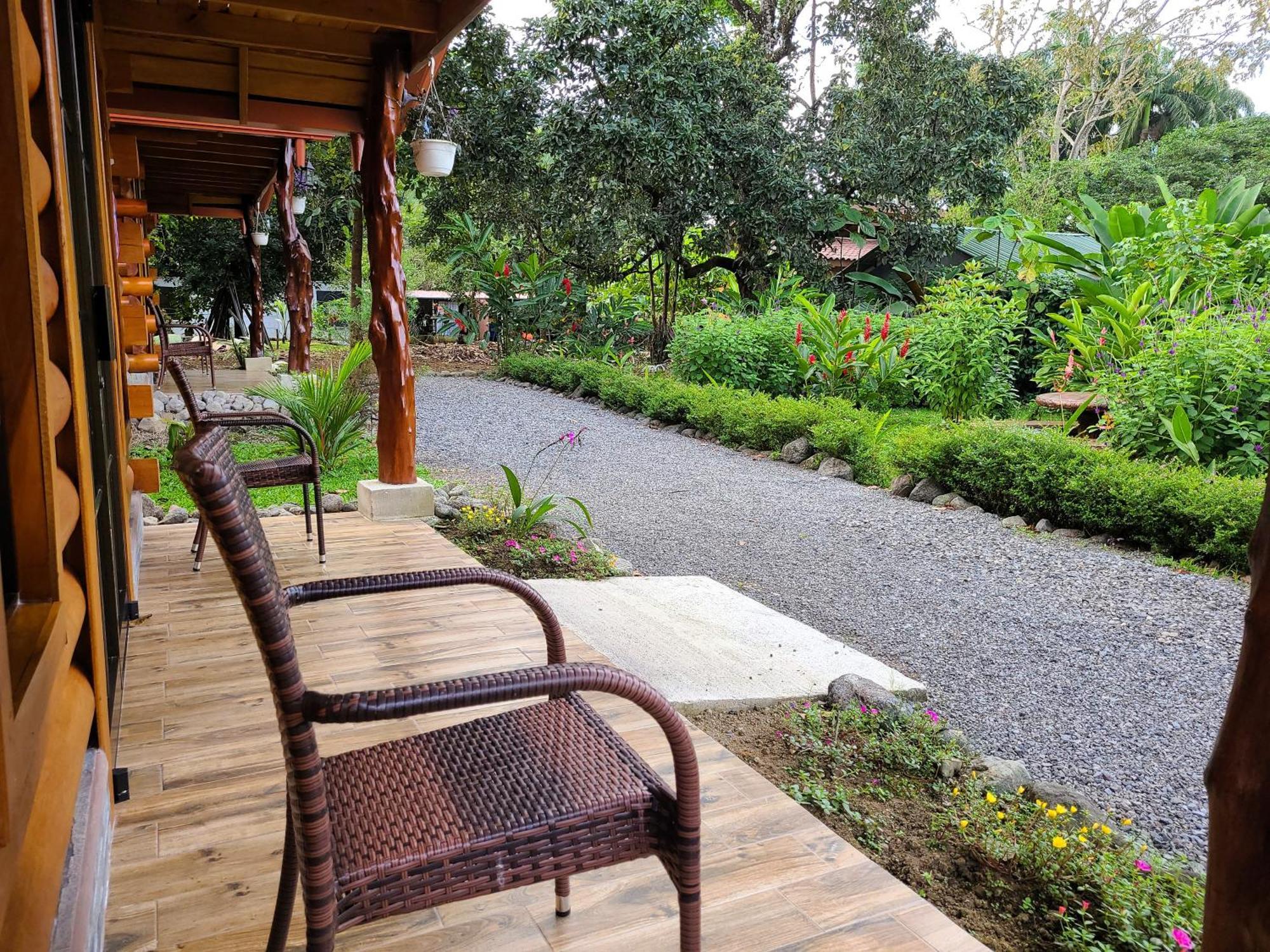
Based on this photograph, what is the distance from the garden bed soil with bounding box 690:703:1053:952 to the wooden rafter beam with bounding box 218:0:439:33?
322 centimetres

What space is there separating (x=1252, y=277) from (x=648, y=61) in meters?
7.59

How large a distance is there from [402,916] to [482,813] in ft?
1.52

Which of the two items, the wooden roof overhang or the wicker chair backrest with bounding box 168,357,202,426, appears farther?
the wicker chair backrest with bounding box 168,357,202,426

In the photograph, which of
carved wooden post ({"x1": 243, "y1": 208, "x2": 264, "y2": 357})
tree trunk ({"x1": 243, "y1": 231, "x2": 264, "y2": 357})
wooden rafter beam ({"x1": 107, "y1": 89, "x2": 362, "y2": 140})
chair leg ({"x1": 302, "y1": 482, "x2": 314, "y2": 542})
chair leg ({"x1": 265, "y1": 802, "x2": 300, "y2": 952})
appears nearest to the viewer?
chair leg ({"x1": 265, "y1": 802, "x2": 300, "y2": 952})

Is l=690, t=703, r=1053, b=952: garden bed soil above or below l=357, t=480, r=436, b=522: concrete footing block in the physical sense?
below

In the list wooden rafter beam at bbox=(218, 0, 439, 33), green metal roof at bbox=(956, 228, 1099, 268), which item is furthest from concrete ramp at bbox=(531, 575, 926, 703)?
green metal roof at bbox=(956, 228, 1099, 268)

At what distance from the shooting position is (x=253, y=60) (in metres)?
4.70

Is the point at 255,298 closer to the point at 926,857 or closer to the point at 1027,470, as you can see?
the point at 1027,470

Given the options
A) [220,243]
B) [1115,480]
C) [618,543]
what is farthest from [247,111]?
[220,243]

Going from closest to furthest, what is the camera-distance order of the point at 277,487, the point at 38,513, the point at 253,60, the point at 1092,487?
the point at 38,513, the point at 253,60, the point at 277,487, the point at 1092,487

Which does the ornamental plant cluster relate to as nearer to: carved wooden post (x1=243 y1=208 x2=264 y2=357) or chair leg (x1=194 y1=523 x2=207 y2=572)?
chair leg (x1=194 y1=523 x2=207 y2=572)

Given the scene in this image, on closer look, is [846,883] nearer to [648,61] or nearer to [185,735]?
[185,735]

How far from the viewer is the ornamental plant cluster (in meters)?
1.89

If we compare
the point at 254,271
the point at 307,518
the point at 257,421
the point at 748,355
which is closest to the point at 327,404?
the point at 307,518
